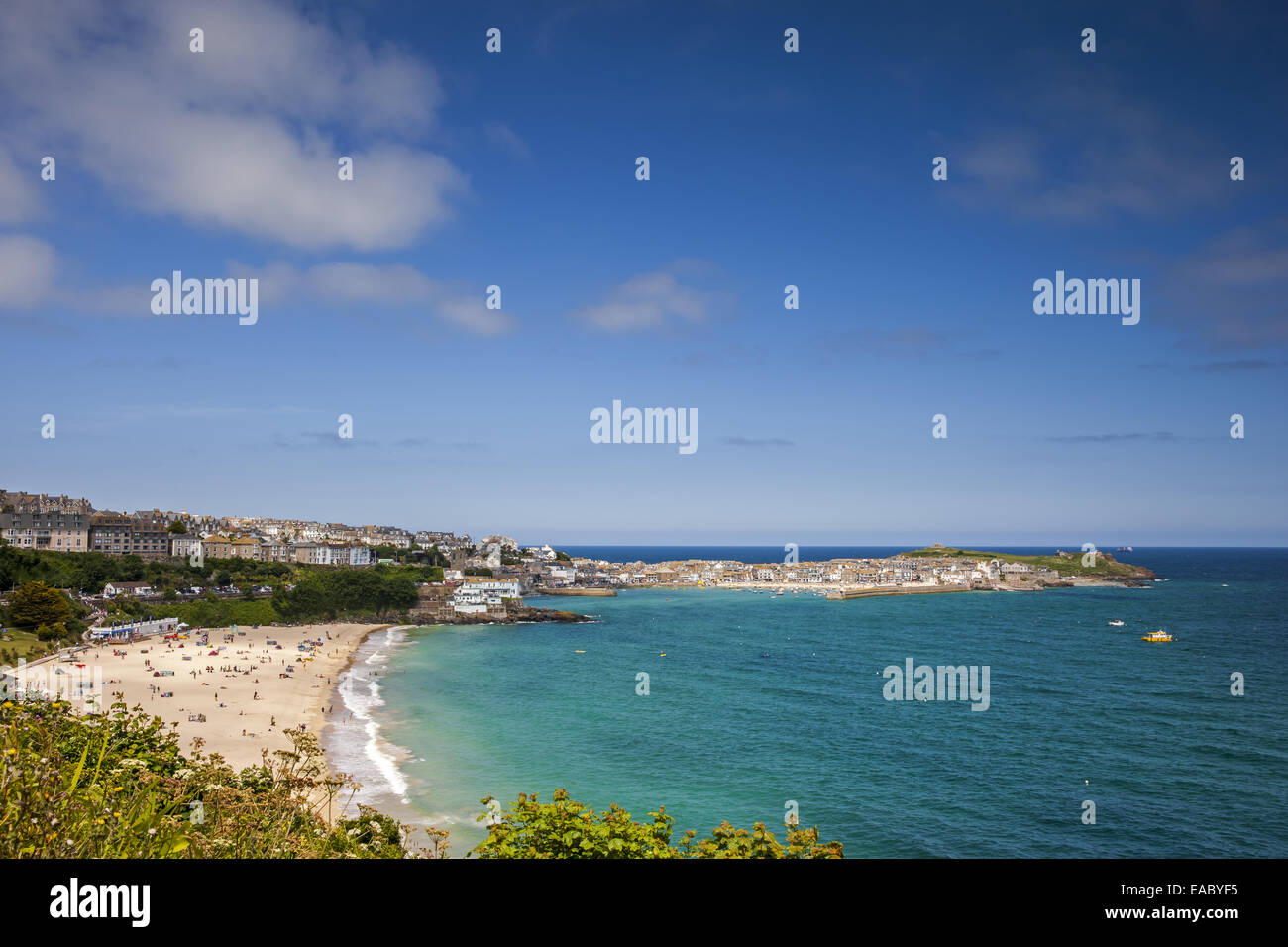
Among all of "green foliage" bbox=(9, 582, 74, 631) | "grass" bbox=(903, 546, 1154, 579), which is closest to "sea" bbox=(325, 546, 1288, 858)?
"green foliage" bbox=(9, 582, 74, 631)

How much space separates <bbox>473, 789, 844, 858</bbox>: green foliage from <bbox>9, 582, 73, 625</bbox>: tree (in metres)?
44.7

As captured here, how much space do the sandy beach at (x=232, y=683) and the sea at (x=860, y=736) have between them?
89.8 inches

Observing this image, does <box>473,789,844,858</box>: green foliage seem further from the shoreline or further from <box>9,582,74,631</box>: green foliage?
<box>9,582,74,631</box>: green foliage

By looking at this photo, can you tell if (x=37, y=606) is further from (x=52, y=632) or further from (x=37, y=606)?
(x=52, y=632)

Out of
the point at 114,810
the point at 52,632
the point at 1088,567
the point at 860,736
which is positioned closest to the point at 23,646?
the point at 52,632

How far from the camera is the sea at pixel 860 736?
2103cm

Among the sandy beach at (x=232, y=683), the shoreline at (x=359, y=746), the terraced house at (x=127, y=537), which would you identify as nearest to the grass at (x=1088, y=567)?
the sandy beach at (x=232, y=683)

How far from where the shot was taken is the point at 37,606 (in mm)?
42219

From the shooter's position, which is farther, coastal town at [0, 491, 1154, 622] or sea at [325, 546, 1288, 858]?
coastal town at [0, 491, 1154, 622]

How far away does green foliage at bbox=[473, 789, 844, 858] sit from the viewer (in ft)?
31.7

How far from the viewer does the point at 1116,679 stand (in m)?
42.2

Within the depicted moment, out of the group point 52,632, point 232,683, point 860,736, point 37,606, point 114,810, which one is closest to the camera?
point 114,810
